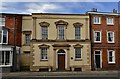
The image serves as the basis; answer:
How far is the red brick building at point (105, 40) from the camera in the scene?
1564 inches

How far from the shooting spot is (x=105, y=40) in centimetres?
4028

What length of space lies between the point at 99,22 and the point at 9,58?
14708mm

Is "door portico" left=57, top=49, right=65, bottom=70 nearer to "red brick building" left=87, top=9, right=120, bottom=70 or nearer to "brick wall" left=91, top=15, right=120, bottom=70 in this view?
"red brick building" left=87, top=9, right=120, bottom=70

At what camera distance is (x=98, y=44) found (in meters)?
39.8

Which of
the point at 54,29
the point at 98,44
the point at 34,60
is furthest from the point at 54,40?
the point at 98,44

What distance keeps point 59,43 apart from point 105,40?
743 cm

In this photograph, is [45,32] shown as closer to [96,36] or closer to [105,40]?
[96,36]

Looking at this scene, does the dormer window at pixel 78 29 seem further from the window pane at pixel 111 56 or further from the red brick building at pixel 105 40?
the window pane at pixel 111 56

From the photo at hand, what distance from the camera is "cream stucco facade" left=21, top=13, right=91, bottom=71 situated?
37.7m

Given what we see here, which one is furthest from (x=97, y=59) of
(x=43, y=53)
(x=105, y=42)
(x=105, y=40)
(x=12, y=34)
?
(x=12, y=34)

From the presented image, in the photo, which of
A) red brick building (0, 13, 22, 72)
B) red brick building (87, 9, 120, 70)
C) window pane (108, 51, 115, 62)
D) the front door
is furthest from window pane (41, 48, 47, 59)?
window pane (108, 51, 115, 62)

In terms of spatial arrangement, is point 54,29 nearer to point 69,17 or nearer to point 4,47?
point 69,17

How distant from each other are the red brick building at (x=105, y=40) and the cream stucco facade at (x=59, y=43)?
4.99ft

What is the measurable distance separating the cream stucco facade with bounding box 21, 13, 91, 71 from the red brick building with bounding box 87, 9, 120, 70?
1.52 metres
